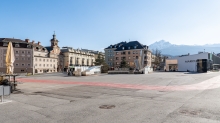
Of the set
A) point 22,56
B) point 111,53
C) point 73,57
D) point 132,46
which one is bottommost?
point 22,56

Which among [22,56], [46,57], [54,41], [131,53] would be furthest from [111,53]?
[22,56]

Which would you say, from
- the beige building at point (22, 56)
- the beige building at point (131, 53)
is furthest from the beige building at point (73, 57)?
the beige building at point (22, 56)

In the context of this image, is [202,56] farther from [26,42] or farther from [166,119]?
[26,42]

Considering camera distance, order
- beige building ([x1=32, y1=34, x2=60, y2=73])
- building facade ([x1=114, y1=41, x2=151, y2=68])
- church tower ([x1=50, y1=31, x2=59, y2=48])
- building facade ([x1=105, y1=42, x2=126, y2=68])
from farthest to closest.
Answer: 1. building facade ([x1=105, y1=42, x2=126, y2=68])
2. building facade ([x1=114, y1=41, x2=151, y2=68])
3. church tower ([x1=50, y1=31, x2=59, y2=48])
4. beige building ([x1=32, y1=34, x2=60, y2=73])

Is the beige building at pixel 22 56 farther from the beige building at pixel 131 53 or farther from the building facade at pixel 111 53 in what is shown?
the building facade at pixel 111 53

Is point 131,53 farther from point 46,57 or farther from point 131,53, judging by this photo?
point 46,57

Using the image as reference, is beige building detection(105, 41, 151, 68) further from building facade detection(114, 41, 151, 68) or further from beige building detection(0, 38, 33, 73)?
beige building detection(0, 38, 33, 73)

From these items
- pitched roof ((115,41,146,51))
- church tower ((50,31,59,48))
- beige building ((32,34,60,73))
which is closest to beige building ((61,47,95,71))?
beige building ((32,34,60,73))

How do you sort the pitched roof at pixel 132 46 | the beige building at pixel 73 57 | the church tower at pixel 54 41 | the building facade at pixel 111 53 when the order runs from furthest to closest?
1. the building facade at pixel 111 53
2. the beige building at pixel 73 57
3. the pitched roof at pixel 132 46
4. the church tower at pixel 54 41

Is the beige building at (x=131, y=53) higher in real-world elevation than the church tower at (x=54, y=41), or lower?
lower

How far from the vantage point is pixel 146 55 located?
92812 mm

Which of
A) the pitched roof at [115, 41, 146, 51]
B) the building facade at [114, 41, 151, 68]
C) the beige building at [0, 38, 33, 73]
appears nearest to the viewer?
the beige building at [0, 38, 33, 73]

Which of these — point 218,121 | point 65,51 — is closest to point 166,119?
point 218,121

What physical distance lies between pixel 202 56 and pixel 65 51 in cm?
6907
